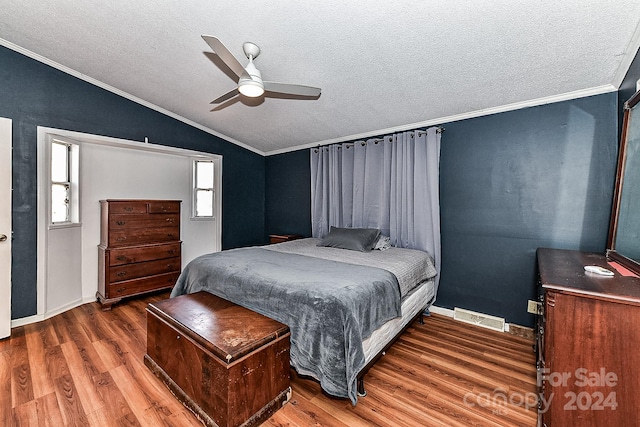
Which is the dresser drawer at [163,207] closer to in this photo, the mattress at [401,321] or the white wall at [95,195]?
the white wall at [95,195]

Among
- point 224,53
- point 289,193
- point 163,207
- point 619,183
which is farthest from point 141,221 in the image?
point 619,183

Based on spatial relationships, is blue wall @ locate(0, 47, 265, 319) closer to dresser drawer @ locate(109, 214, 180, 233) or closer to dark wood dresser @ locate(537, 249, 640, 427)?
dresser drawer @ locate(109, 214, 180, 233)

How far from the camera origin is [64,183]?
128 inches

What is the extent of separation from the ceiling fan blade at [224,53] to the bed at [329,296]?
1.52 meters

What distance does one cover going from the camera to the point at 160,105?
12.7ft

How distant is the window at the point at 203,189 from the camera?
462 cm

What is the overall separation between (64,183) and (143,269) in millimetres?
1351

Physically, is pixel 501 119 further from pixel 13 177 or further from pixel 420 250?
pixel 13 177

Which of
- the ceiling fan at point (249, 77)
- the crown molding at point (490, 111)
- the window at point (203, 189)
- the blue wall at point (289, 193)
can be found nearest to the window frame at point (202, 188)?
the window at point (203, 189)

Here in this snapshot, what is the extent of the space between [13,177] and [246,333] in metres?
3.10

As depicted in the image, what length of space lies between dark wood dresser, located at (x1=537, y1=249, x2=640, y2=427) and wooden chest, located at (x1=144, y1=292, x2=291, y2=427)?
141 cm

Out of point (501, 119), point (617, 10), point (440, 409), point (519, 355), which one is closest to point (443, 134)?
point (501, 119)

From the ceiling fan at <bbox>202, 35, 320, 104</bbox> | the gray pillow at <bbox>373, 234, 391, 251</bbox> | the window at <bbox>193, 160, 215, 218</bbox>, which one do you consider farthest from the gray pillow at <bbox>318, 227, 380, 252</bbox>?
the window at <bbox>193, 160, 215, 218</bbox>

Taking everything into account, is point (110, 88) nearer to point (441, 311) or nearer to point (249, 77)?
point (249, 77)
